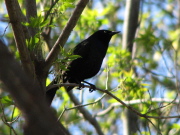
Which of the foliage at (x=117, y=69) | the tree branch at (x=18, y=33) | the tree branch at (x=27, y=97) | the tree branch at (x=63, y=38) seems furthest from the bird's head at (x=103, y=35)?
the tree branch at (x=27, y=97)

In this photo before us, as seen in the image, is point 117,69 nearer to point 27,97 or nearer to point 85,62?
point 85,62

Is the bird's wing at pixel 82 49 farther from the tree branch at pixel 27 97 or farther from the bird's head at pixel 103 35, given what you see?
the tree branch at pixel 27 97

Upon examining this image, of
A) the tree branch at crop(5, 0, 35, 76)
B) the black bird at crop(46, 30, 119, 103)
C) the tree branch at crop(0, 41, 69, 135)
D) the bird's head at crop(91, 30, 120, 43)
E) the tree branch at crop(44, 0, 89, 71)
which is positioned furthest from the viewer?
→ the bird's head at crop(91, 30, 120, 43)

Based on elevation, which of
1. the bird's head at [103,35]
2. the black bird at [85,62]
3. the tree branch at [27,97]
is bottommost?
the tree branch at [27,97]

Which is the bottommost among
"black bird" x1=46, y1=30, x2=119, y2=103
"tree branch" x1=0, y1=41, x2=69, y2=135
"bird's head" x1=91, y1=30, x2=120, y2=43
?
"tree branch" x1=0, y1=41, x2=69, y2=135

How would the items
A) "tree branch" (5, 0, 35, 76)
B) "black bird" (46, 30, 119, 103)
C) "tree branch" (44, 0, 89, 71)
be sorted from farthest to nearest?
"black bird" (46, 30, 119, 103), "tree branch" (44, 0, 89, 71), "tree branch" (5, 0, 35, 76)

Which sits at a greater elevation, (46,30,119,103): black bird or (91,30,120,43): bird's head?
(91,30,120,43): bird's head

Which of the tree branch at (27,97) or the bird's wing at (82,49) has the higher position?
the bird's wing at (82,49)

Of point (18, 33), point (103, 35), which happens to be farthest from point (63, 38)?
point (103, 35)

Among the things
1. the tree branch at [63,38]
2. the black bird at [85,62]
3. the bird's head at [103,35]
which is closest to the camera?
the tree branch at [63,38]

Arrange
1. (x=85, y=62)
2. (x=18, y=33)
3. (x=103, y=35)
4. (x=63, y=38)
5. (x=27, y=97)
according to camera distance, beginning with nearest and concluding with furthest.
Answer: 1. (x=27, y=97)
2. (x=18, y=33)
3. (x=63, y=38)
4. (x=85, y=62)
5. (x=103, y=35)

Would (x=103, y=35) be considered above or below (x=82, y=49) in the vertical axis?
above

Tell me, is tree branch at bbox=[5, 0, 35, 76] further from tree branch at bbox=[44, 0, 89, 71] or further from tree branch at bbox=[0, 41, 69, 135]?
tree branch at bbox=[0, 41, 69, 135]

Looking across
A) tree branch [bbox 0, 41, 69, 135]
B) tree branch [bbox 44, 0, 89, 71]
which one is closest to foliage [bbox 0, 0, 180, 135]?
tree branch [bbox 44, 0, 89, 71]
